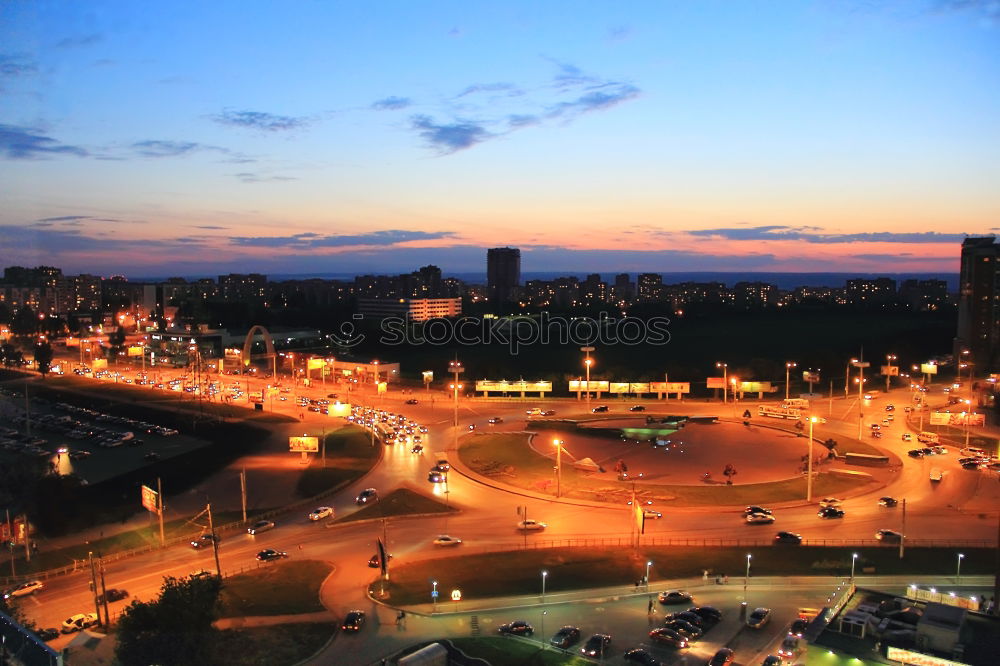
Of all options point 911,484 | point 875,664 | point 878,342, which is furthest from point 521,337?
point 875,664

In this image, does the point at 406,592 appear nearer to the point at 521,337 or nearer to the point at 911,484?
the point at 911,484

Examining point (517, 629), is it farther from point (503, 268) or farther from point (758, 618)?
point (503, 268)

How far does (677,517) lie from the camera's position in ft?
69.3

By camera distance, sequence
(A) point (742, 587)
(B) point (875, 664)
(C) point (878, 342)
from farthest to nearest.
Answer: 1. (C) point (878, 342)
2. (A) point (742, 587)
3. (B) point (875, 664)

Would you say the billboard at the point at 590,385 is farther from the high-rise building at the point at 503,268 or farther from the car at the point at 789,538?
the high-rise building at the point at 503,268

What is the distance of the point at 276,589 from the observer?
Answer: 16125 mm

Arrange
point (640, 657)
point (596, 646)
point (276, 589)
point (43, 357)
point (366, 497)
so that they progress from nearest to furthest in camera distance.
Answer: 1. point (640, 657)
2. point (596, 646)
3. point (276, 589)
4. point (366, 497)
5. point (43, 357)

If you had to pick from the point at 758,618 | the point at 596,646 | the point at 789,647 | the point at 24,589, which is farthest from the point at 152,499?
the point at 789,647

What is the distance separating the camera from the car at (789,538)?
61.3ft

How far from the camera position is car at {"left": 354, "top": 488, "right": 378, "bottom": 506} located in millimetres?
22773

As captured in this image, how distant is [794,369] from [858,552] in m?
33.5

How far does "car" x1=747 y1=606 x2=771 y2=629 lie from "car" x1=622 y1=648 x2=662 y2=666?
2.50 meters

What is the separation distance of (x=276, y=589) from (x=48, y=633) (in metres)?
4.38

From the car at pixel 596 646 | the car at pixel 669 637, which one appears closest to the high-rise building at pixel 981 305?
the car at pixel 669 637
